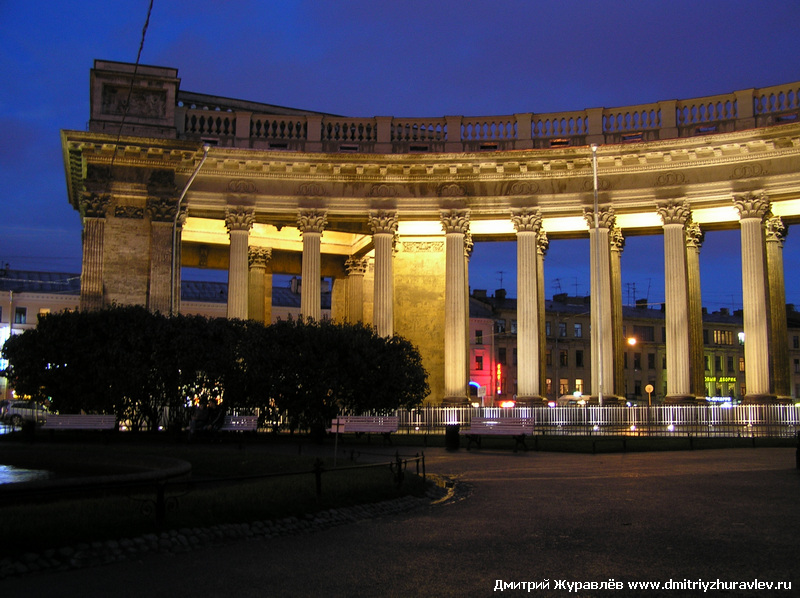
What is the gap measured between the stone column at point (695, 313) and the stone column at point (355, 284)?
1987cm

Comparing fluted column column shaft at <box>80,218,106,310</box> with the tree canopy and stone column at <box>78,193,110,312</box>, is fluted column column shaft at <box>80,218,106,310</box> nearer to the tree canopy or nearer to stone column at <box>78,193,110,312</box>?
stone column at <box>78,193,110,312</box>

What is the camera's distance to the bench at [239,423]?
34.7 metres

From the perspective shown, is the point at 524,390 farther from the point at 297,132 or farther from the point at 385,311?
the point at 297,132

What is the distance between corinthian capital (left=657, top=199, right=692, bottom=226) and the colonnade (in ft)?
0.16

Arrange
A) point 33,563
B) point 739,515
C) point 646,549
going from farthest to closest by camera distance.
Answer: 1. point 739,515
2. point 646,549
3. point 33,563

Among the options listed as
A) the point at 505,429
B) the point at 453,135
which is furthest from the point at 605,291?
the point at 505,429

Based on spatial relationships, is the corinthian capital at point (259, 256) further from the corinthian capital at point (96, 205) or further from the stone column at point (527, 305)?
the stone column at point (527, 305)

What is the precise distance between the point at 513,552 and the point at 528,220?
3319cm

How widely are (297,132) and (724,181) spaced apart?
24.0 m

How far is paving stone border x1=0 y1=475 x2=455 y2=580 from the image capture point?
1162 cm

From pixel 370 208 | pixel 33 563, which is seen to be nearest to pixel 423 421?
pixel 370 208

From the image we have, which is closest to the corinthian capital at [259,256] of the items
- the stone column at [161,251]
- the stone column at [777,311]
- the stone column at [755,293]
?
the stone column at [161,251]

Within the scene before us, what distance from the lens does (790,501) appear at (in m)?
17.6

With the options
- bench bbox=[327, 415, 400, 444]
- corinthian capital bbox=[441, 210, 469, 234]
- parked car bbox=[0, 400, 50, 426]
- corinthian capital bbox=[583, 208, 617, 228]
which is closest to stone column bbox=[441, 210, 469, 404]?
corinthian capital bbox=[441, 210, 469, 234]
